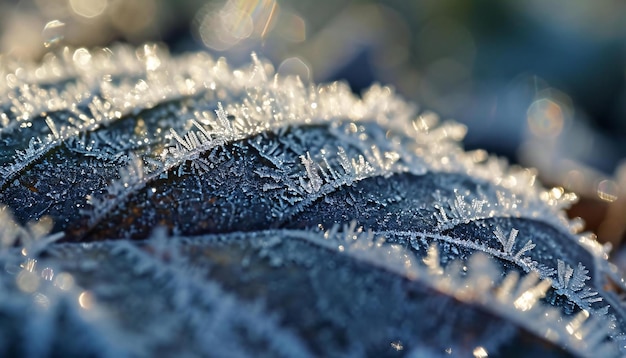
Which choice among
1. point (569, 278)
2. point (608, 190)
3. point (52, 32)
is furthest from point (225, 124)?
point (52, 32)

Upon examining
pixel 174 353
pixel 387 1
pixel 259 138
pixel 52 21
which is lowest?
pixel 174 353

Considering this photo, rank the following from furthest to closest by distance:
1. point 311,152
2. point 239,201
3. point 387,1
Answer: point 387,1 < point 311,152 < point 239,201

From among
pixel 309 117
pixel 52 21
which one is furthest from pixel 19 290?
pixel 52 21

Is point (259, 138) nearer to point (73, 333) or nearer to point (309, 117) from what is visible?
point (309, 117)

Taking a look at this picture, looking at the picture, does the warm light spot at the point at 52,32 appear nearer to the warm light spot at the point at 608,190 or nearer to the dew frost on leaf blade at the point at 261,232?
the dew frost on leaf blade at the point at 261,232

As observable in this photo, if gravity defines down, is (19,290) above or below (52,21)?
below

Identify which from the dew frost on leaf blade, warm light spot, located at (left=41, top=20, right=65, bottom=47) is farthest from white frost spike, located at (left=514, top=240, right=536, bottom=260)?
warm light spot, located at (left=41, top=20, right=65, bottom=47)

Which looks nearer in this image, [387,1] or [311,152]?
[311,152]

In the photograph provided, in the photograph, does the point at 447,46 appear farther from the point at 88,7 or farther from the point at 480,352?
the point at 480,352
